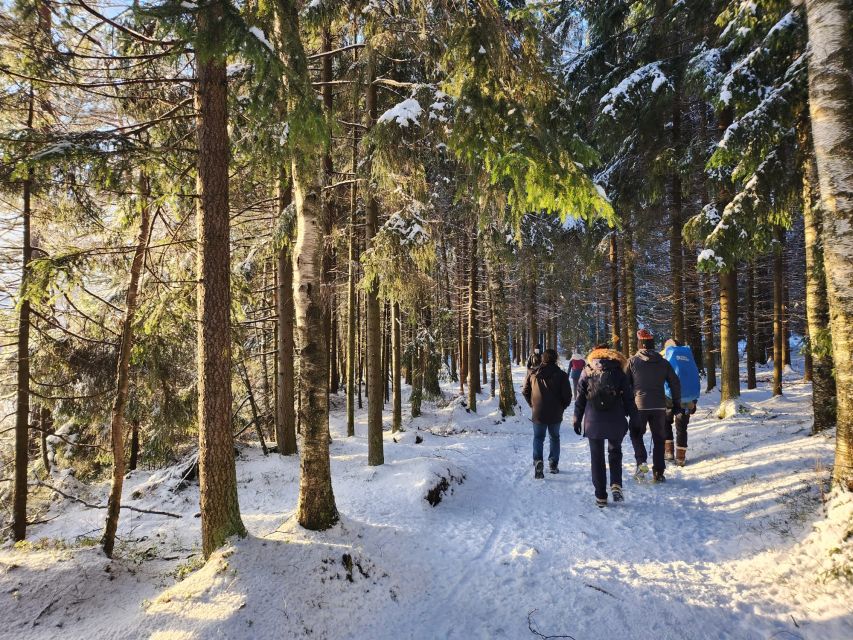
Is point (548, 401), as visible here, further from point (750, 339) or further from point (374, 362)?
point (750, 339)

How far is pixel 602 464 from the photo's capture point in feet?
19.0

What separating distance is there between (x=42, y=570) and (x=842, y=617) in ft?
26.3

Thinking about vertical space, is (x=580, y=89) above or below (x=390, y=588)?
above

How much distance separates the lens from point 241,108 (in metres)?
6.12

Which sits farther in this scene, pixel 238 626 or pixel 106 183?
pixel 106 183

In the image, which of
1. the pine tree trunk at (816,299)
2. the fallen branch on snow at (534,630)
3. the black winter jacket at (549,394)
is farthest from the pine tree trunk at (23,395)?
the pine tree trunk at (816,299)

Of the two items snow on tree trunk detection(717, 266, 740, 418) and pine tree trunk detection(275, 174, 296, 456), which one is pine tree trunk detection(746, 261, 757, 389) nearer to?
snow on tree trunk detection(717, 266, 740, 418)

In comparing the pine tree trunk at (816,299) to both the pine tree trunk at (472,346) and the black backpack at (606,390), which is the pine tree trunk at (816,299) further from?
the pine tree trunk at (472,346)

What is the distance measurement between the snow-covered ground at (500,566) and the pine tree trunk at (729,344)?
106 inches

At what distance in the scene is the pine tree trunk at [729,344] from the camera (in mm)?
10008

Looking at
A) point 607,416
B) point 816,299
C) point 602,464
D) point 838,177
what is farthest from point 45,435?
point 816,299

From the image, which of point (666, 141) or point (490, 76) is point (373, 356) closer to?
point (490, 76)

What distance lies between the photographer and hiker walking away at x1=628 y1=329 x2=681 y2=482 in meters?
6.47

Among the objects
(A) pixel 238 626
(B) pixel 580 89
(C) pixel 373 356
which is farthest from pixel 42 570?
(B) pixel 580 89
